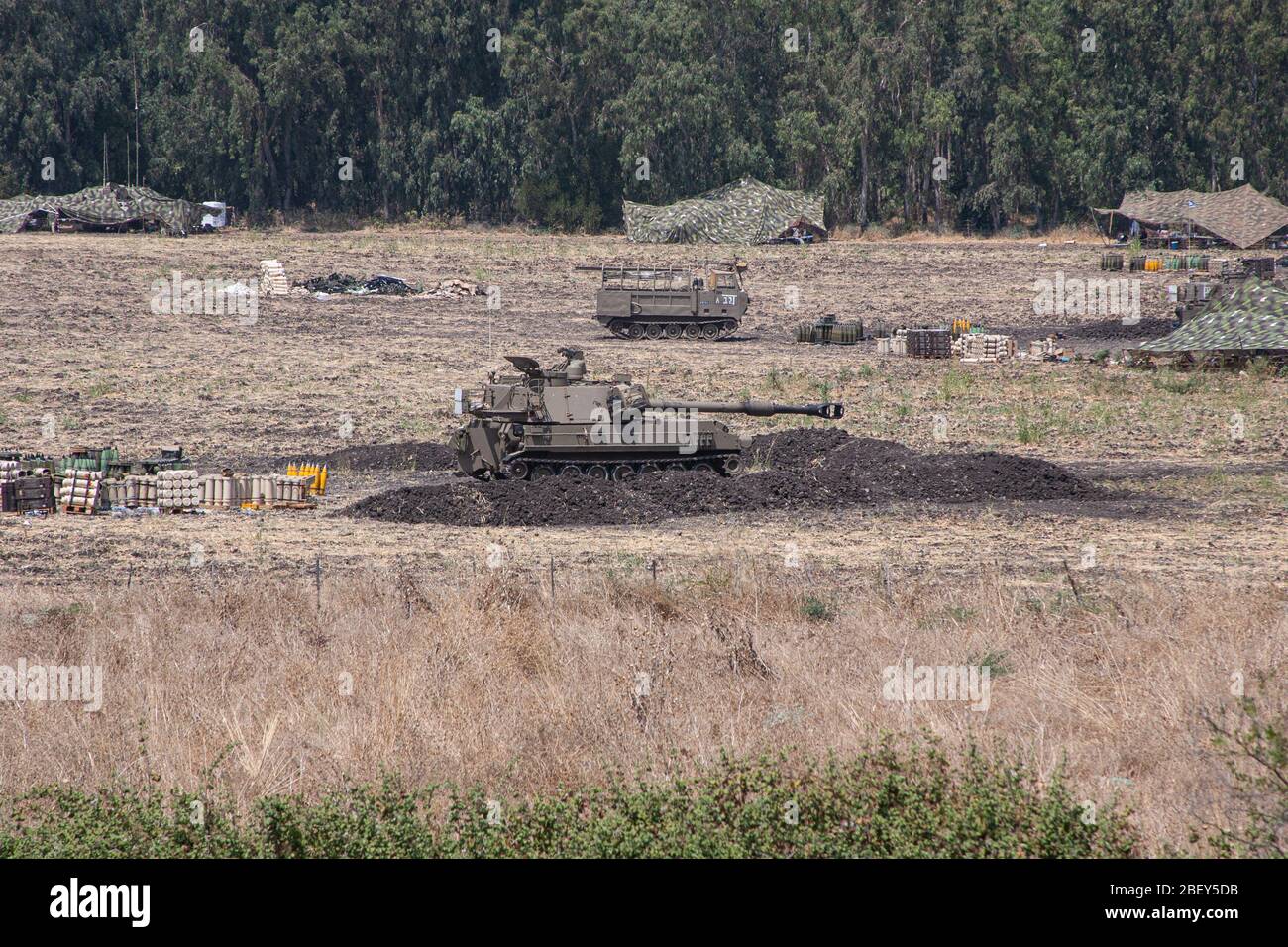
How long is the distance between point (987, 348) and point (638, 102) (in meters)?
32.4

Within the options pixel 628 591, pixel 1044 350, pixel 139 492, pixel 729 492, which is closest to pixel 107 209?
pixel 1044 350

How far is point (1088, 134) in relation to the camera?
218 feet

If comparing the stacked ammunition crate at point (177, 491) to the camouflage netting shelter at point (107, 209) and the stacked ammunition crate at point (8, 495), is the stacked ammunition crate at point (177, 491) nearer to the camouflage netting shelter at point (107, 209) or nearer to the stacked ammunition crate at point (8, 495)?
the stacked ammunition crate at point (8, 495)

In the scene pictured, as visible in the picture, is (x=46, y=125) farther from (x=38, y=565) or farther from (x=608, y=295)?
(x=38, y=565)

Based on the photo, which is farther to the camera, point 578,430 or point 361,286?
point 361,286

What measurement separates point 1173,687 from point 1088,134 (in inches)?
2311

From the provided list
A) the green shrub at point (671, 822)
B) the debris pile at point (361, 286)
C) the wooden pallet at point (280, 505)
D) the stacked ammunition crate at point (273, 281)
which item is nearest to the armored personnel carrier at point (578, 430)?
the wooden pallet at point (280, 505)

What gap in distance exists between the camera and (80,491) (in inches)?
893

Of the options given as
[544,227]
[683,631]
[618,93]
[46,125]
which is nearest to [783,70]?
[618,93]

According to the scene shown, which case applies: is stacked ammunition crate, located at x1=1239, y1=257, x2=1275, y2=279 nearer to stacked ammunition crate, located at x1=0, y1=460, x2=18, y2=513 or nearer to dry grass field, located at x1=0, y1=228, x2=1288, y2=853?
dry grass field, located at x1=0, y1=228, x2=1288, y2=853

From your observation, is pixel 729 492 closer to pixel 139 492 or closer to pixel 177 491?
pixel 177 491

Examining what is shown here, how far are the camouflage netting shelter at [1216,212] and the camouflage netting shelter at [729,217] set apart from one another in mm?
11847

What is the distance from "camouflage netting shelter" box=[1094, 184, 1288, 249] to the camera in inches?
2336

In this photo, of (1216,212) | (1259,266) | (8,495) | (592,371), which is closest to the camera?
(8,495)
